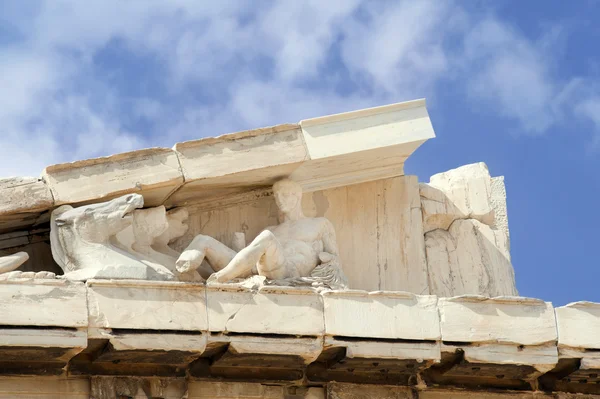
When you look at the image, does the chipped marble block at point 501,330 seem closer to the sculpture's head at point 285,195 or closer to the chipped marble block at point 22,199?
the sculpture's head at point 285,195

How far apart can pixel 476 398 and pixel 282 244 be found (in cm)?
188

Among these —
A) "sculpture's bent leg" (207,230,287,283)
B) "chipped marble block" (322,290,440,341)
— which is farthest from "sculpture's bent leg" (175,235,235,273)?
"chipped marble block" (322,290,440,341)

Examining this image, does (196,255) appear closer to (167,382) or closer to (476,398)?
(167,382)

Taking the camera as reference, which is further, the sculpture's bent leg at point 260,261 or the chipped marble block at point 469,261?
the chipped marble block at point 469,261

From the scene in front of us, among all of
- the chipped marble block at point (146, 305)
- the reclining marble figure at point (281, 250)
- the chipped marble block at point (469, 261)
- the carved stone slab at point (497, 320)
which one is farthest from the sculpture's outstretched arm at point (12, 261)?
the chipped marble block at point (469, 261)

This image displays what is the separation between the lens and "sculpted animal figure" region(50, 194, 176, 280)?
40.0 feet

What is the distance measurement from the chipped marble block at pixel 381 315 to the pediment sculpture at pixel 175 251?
42 centimetres

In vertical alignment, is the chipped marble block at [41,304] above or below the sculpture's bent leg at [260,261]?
below

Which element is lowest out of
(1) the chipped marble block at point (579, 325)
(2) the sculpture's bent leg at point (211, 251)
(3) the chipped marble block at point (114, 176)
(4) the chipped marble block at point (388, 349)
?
(4) the chipped marble block at point (388, 349)

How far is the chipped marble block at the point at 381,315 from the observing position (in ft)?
40.3

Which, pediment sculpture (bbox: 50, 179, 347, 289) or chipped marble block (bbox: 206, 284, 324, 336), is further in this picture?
pediment sculpture (bbox: 50, 179, 347, 289)

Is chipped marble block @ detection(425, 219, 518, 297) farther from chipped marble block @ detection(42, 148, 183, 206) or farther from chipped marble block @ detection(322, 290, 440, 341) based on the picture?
chipped marble block @ detection(42, 148, 183, 206)

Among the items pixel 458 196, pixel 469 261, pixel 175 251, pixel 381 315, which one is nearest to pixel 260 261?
pixel 175 251

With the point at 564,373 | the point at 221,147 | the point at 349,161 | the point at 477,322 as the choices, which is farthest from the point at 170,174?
the point at 564,373
